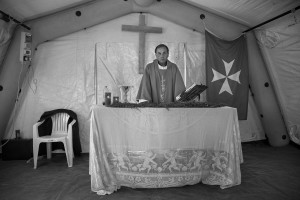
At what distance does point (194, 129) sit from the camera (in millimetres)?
2338

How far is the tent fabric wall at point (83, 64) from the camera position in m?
3.89

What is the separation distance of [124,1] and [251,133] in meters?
3.80

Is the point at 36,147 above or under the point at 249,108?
under

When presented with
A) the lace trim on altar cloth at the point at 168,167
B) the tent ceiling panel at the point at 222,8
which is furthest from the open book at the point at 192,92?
the tent ceiling panel at the point at 222,8

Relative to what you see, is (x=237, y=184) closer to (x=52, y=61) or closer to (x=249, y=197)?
(x=249, y=197)

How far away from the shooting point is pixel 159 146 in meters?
2.29

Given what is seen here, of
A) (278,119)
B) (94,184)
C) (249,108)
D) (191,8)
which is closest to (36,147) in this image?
(94,184)

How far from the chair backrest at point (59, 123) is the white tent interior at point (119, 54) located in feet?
0.94

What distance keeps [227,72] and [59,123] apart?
10.8ft

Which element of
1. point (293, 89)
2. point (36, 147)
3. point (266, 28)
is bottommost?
point (36, 147)

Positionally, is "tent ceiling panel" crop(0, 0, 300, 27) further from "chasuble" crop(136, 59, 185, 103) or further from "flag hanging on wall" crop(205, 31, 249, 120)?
"chasuble" crop(136, 59, 185, 103)

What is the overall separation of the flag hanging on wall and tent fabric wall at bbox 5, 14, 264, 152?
382 millimetres

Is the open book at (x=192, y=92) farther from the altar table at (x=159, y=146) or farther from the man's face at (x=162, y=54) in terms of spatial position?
the man's face at (x=162, y=54)

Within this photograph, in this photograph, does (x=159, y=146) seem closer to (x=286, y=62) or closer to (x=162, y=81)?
(x=162, y=81)
